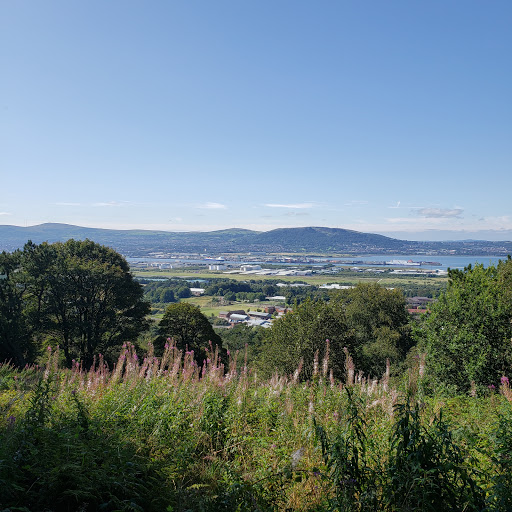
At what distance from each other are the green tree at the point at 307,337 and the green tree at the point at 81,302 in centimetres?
930

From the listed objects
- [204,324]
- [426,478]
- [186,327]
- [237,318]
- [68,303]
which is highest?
[426,478]

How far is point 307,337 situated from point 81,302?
13121 millimetres

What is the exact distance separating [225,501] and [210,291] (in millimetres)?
84895

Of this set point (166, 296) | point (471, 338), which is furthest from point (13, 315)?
point (166, 296)

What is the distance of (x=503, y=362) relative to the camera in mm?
10656

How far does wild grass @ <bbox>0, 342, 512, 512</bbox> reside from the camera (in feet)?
8.80

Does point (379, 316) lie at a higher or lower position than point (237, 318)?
higher

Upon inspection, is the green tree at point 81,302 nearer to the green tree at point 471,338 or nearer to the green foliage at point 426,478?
the green tree at point 471,338

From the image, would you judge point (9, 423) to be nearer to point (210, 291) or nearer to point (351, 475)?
point (351, 475)

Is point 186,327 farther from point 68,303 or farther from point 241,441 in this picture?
point 241,441

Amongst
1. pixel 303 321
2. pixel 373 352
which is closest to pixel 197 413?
pixel 303 321

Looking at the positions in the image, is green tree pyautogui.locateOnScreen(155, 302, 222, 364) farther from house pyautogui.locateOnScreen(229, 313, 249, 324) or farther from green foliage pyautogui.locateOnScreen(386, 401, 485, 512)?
house pyautogui.locateOnScreen(229, 313, 249, 324)

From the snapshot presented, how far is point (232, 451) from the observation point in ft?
13.1

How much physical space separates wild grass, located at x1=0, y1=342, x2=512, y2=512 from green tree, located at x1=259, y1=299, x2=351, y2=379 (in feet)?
32.3
